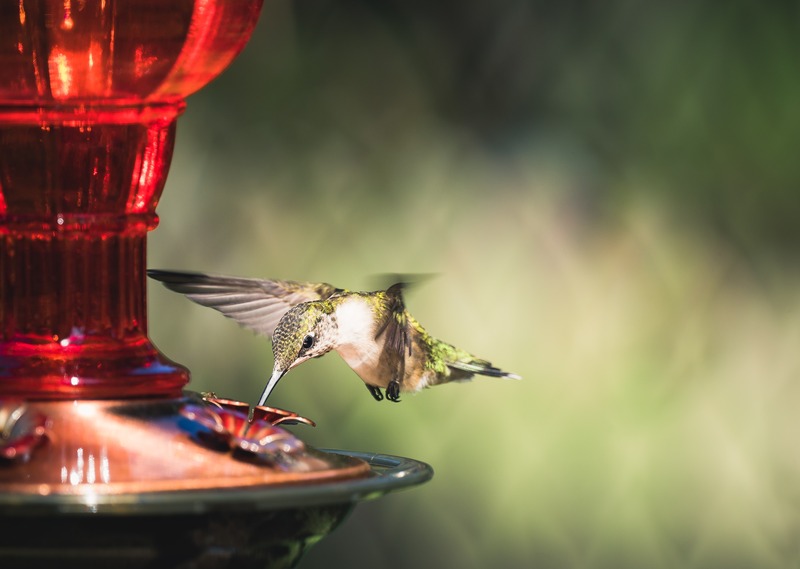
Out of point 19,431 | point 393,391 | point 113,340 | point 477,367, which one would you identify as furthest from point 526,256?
point 19,431

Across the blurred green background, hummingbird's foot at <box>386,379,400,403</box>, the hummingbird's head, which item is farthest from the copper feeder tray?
the blurred green background

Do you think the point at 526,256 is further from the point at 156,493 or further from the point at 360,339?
the point at 156,493

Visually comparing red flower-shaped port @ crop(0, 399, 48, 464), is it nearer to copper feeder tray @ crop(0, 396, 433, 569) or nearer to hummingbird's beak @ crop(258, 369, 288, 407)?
copper feeder tray @ crop(0, 396, 433, 569)

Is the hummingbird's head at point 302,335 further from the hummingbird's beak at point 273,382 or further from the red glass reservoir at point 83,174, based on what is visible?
the red glass reservoir at point 83,174

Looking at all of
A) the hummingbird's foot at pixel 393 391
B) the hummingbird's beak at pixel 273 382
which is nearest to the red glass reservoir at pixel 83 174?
the hummingbird's beak at pixel 273 382

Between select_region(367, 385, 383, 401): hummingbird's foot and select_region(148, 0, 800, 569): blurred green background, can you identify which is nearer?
select_region(367, 385, 383, 401): hummingbird's foot

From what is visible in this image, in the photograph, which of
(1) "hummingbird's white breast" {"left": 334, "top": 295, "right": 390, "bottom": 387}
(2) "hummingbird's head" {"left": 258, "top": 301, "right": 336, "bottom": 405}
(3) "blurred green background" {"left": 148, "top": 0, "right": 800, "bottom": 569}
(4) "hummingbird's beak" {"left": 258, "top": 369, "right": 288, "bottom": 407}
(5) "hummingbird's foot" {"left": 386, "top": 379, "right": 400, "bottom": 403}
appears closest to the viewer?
(4) "hummingbird's beak" {"left": 258, "top": 369, "right": 288, "bottom": 407}

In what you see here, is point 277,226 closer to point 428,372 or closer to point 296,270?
point 296,270
